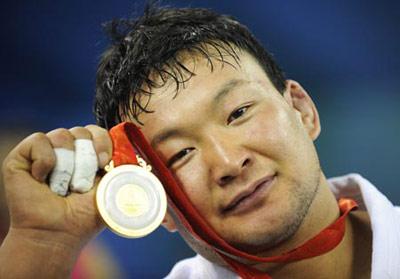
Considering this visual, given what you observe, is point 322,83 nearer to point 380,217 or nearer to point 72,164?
point 380,217

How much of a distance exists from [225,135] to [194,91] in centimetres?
21

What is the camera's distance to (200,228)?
6.86ft

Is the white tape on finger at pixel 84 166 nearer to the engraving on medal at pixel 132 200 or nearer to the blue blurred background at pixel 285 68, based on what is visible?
the engraving on medal at pixel 132 200

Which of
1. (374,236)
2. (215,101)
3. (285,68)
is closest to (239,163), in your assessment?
(215,101)

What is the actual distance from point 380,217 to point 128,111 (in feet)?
3.67

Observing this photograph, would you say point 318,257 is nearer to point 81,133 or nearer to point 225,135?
point 225,135

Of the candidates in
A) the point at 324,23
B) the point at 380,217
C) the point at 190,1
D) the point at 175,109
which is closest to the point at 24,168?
the point at 175,109

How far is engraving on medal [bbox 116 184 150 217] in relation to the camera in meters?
1.76

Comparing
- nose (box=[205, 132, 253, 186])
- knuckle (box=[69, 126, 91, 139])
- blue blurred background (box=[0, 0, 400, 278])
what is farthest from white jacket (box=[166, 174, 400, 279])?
blue blurred background (box=[0, 0, 400, 278])

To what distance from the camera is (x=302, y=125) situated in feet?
7.63

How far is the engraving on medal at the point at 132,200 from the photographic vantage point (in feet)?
5.77

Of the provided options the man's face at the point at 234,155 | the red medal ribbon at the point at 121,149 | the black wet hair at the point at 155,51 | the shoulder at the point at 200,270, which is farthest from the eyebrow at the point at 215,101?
the shoulder at the point at 200,270

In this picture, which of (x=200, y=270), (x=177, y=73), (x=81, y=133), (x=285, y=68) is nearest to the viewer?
(x=81, y=133)

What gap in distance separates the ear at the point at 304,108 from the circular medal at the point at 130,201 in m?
0.89
